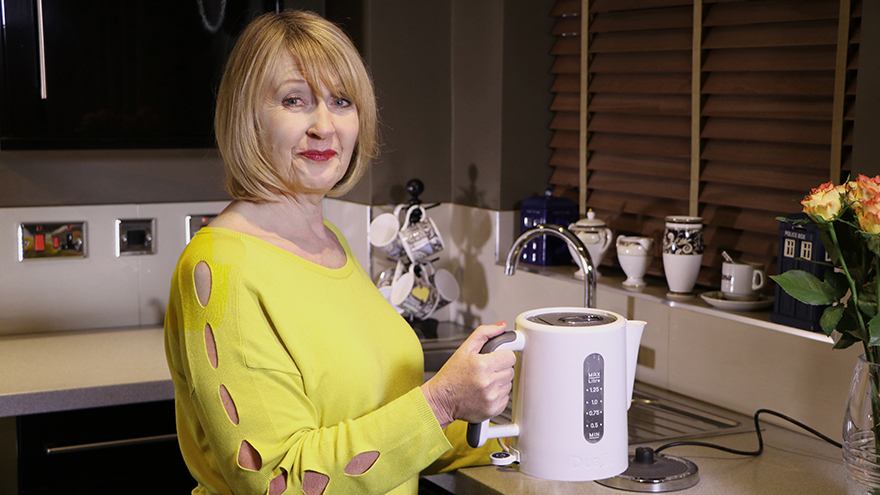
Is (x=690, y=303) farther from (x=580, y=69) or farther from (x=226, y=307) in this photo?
(x=226, y=307)

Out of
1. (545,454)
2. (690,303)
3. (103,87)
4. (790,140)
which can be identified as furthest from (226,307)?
(103,87)

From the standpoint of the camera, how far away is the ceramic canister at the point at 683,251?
1820mm

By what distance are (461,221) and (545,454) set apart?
1375 mm

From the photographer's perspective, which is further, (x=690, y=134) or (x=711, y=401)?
(x=690, y=134)

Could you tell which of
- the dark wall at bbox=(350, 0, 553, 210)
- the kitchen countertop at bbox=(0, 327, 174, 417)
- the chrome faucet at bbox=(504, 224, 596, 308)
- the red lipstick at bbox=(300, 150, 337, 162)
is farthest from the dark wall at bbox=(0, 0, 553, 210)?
the red lipstick at bbox=(300, 150, 337, 162)

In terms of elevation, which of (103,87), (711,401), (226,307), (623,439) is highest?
(103,87)

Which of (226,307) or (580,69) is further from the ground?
(580,69)

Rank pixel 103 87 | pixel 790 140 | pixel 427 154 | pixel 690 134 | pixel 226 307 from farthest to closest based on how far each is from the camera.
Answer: pixel 427 154, pixel 103 87, pixel 690 134, pixel 790 140, pixel 226 307

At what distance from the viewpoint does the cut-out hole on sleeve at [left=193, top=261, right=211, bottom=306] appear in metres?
1.06

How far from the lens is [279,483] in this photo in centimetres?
104

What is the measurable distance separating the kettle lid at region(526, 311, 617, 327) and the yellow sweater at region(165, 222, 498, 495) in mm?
184

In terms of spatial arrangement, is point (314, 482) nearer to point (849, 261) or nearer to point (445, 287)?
point (849, 261)

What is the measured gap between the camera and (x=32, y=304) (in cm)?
226

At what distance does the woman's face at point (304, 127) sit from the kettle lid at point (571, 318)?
35cm
